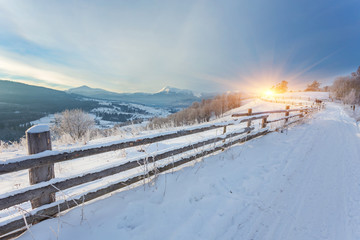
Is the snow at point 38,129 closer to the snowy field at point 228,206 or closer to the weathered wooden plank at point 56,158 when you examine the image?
the weathered wooden plank at point 56,158

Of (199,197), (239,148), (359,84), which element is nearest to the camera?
(199,197)

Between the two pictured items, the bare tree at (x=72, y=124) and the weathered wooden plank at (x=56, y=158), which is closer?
the weathered wooden plank at (x=56, y=158)

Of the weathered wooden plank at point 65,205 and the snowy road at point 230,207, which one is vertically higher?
the weathered wooden plank at point 65,205

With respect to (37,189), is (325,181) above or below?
below

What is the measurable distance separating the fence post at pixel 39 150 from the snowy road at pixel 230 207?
0.37 m

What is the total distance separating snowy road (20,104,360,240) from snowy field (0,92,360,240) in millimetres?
13

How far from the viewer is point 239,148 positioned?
17.3 ft

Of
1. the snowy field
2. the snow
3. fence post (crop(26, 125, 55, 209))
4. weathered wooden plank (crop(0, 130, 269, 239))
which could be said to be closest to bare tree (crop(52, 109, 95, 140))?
the snowy field

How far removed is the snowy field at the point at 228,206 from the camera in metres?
2.17

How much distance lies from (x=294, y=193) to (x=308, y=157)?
2.45 m

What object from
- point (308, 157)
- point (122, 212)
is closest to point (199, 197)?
point (122, 212)

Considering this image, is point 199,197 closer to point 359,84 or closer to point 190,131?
point 190,131

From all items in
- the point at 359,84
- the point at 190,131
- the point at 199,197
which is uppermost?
the point at 359,84

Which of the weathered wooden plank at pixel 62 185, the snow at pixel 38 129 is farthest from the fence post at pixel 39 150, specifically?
the weathered wooden plank at pixel 62 185
